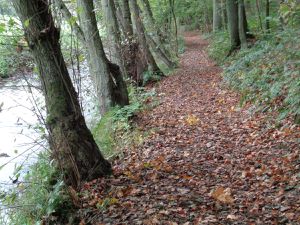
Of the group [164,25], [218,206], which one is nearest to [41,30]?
[218,206]

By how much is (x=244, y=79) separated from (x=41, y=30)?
275 inches

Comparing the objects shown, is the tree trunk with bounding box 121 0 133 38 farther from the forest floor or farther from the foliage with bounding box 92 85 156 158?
the forest floor

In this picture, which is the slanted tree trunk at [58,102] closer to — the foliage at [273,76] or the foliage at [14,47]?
the foliage at [14,47]

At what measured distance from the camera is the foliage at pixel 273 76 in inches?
273

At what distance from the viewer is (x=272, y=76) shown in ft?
28.2

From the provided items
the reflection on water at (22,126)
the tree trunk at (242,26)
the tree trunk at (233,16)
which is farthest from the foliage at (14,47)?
the tree trunk at (233,16)

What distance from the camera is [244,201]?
4.36 metres

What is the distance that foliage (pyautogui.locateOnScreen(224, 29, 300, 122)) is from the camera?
22.7 feet

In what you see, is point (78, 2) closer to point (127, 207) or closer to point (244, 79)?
point (244, 79)

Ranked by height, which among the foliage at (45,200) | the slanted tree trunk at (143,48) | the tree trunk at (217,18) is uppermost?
the tree trunk at (217,18)

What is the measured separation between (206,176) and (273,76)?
4.31 metres

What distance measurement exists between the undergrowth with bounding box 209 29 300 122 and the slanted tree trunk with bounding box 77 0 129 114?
3.32 metres

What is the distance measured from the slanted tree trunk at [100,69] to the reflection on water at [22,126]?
397 mm

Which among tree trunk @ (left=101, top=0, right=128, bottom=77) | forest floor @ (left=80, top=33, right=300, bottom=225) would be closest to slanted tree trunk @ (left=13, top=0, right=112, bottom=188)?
forest floor @ (left=80, top=33, right=300, bottom=225)
